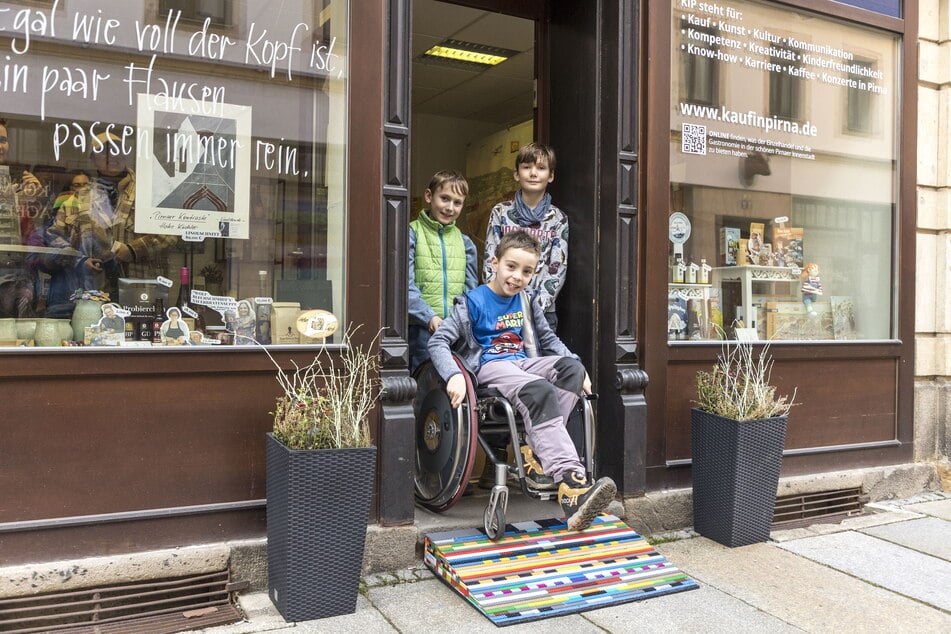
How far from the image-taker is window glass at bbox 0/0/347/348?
3.48m

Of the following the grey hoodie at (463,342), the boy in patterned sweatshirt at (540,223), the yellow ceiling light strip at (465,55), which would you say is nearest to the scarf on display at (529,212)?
the boy in patterned sweatshirt at (540,223)

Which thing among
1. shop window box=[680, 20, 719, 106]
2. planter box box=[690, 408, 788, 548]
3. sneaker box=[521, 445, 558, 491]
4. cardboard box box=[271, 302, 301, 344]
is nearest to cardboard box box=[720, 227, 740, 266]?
shop window box=[680, 20, 719, 106]

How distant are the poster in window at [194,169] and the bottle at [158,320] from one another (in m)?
0.33

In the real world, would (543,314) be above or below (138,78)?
below

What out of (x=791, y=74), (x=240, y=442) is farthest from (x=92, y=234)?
(x=791, y=74)

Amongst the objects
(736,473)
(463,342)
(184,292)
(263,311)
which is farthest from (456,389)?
(736,473)

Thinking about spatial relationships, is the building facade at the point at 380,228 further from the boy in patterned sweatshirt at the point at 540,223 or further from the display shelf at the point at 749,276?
the boy in patterned sweatshirt at the point at 540,223

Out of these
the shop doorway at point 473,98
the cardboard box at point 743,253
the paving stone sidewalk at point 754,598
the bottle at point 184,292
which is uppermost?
the shop doorway at point 473,98

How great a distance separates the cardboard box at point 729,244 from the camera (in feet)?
17.6

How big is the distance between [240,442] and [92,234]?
3.78ft

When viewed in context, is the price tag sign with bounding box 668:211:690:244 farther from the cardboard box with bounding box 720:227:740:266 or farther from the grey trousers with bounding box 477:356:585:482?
the grey trousers with bounding box 477:356:585:482

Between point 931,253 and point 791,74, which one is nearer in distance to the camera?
point 791,74

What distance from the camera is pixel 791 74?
18.4 feet

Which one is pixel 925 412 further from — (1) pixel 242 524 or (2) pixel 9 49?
(2) pixel 9 49
